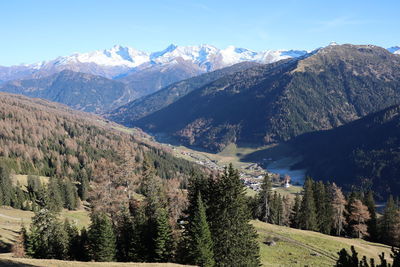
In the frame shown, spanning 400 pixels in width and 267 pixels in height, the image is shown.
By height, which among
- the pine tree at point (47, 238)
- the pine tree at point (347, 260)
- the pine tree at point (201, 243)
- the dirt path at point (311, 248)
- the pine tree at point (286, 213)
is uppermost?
the pine tree at point (347, 260)

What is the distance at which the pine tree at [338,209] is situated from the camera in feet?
319

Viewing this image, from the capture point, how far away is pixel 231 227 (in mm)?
44469

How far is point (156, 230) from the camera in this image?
49531 mm

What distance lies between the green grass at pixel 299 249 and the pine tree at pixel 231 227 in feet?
54.0

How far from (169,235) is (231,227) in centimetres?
1078

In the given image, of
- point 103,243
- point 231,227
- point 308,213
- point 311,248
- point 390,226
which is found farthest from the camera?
point 308,213

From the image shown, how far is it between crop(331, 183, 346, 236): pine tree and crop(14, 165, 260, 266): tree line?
2282 inches

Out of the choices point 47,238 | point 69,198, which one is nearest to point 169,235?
point 47,238

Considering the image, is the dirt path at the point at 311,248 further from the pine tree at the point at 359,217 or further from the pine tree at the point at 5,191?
the pine tree at the point at 5,191

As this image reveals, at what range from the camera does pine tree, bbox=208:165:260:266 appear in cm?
4412

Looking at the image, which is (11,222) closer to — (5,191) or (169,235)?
(5,191)

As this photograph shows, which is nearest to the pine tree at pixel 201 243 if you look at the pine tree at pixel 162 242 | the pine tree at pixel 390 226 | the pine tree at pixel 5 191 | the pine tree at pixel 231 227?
the pine tree at pixel 231 227

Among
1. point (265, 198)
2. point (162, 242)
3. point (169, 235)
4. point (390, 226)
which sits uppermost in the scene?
point (169, 235)

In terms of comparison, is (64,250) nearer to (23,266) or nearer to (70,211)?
(23,266)
